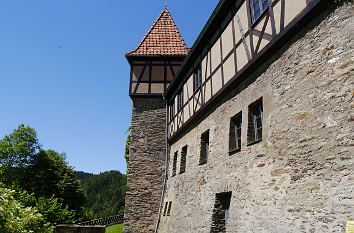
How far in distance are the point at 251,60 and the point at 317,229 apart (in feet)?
13.3

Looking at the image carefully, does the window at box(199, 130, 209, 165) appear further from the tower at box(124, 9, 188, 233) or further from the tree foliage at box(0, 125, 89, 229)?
the tree foliage at box(0, 125, 89, 229)

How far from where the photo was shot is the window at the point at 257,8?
7690 mm

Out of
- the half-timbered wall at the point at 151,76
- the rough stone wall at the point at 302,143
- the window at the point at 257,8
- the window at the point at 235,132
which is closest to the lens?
the rough stone wall at the point at 302,143

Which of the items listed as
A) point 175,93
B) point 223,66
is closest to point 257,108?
point 223,66

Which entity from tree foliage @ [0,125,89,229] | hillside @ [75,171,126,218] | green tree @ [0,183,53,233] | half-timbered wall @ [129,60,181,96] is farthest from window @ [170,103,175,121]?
hillside @ [75,171,126,218]

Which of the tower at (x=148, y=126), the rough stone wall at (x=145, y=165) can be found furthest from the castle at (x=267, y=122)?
the tower at (x=148, y=126)

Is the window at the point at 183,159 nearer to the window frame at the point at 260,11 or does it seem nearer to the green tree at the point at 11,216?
the window frame at the point at 260,11

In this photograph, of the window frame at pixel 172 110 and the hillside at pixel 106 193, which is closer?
the window frame at pixel 172 110

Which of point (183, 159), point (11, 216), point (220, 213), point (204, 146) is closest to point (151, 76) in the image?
point (183, 159)

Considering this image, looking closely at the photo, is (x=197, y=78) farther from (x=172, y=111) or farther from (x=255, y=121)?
(x=255, y=121)

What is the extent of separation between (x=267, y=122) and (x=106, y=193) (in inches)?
3032

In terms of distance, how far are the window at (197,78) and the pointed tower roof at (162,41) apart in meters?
5.73

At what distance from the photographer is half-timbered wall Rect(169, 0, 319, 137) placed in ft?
22.5

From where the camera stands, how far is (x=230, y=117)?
9.21 meters
